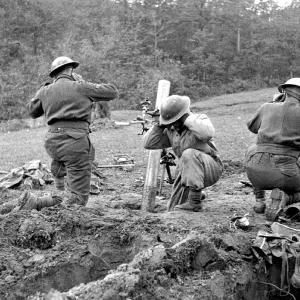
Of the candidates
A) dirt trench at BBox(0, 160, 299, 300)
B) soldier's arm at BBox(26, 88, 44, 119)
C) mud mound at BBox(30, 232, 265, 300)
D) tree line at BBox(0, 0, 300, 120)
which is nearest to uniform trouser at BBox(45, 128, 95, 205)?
soldier's arm at BBox(26, 88, 44, 119)

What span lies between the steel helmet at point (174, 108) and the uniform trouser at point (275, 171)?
887mm

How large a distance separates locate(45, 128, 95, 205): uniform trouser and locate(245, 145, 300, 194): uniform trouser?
5.77 feet

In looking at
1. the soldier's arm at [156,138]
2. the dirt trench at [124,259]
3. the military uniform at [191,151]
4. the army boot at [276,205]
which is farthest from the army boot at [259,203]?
the soldier's arm at [156,138]

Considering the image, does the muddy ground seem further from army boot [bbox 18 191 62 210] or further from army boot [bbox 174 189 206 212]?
army boot [bbox 18 191 62 210]

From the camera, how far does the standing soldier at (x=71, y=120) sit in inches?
230

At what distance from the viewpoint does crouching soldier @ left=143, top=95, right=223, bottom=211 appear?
5535 millimetres

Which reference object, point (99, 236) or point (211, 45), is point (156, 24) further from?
point (99, 236)

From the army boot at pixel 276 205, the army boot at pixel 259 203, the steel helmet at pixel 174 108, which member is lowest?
the army boot at pixel 259 203

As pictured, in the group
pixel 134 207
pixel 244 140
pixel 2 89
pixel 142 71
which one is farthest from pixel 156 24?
pixel 134 207

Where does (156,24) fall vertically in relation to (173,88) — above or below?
above

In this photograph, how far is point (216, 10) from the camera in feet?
143

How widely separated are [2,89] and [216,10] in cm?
2090

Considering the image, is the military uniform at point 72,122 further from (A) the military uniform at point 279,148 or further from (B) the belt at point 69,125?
(A) the military uniform at point 279,148

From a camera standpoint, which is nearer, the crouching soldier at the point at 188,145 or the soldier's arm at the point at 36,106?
the crouching soldier at the point at 188,145
